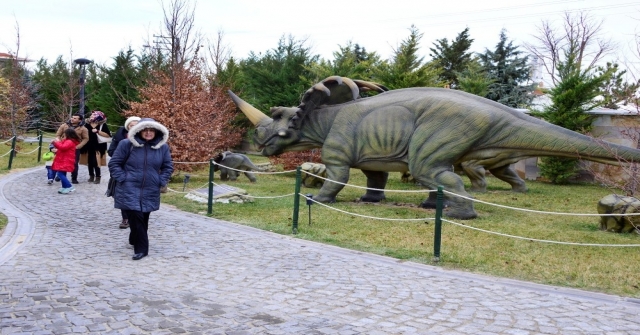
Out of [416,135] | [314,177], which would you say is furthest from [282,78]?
[416,135]

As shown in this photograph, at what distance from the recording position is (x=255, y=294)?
17.5 feet

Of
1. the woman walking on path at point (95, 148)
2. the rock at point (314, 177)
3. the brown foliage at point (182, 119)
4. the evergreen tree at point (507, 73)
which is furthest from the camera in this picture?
the evergreen tree at point (507, 73)

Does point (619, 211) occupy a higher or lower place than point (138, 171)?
lower

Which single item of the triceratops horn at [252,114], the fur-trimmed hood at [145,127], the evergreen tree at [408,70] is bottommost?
the fur-trimmed hood at [145,127]

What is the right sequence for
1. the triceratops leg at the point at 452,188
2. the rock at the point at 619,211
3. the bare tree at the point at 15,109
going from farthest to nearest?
the bare tree at the point at 15,109, the triceratops leg at the point at 452,188, the rock at the point at 619,211

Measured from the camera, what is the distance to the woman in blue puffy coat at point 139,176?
→ 6543 millimetres

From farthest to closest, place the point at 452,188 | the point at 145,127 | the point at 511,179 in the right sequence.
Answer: the point at 511,179 < the point at 452,188 < the point at 145,127

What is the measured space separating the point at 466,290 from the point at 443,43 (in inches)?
1123

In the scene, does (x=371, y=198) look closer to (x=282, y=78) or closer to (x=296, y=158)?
(x=296, y=158)

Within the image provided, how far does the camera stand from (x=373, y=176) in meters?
11.9

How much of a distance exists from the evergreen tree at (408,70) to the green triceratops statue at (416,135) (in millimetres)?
5997

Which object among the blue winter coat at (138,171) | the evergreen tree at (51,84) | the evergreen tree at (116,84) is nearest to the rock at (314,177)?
the blue winter coat at (138,171)

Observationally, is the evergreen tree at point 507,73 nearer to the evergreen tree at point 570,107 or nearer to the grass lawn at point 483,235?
the evergreen tree at point 570,107

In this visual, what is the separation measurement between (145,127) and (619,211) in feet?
21.7
